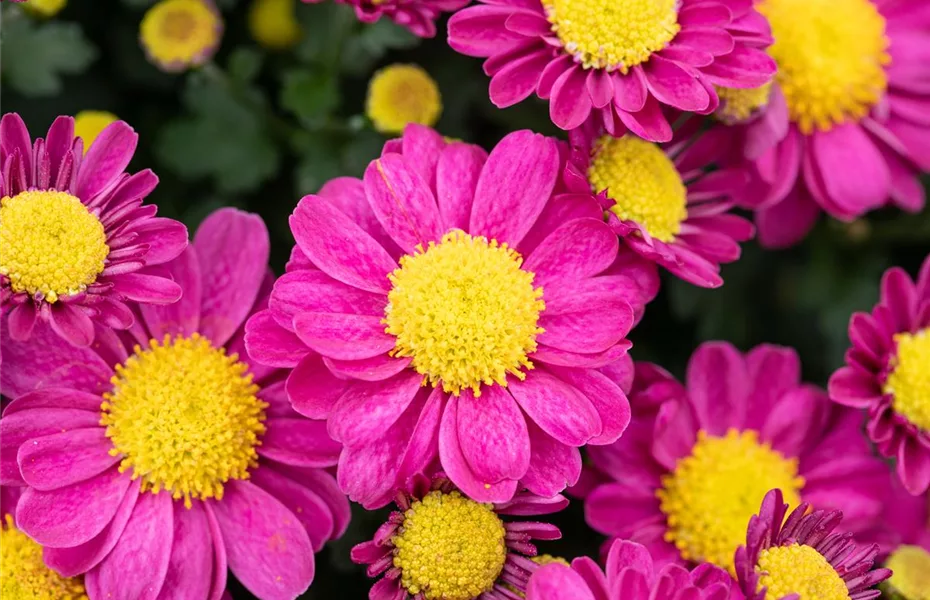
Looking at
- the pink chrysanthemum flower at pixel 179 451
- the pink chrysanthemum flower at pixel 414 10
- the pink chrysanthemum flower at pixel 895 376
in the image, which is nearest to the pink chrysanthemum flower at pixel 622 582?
the pink chrysanthemum flower at pixel 179 451

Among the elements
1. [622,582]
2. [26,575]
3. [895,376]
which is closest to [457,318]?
[622,582]

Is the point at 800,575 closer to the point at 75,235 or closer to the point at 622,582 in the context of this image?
the point at 622,582

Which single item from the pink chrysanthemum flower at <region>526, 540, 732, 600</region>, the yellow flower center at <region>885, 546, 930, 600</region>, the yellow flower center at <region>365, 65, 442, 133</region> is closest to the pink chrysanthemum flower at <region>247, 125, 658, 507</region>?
the pink chrysanthemum flower at <region>526, 540, 732, 600</region>

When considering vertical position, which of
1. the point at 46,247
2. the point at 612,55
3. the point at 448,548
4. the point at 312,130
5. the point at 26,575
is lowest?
the point at 26,575

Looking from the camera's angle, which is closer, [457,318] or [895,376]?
[457,318]

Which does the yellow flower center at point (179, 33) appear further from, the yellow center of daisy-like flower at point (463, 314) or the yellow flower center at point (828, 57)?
the yellow flower center at point (828, 57)

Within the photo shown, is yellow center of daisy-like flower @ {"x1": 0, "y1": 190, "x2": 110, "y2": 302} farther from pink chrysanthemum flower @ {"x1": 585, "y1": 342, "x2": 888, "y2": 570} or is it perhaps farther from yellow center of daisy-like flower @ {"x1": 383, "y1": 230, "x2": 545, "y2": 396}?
pink chrysanthemum flower @ {"x1": 585, "y1": 342, "x2": 888, "y2": 570}

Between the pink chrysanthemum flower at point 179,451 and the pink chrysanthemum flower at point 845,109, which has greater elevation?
the pink chrysanthemum flower at point 845,109
